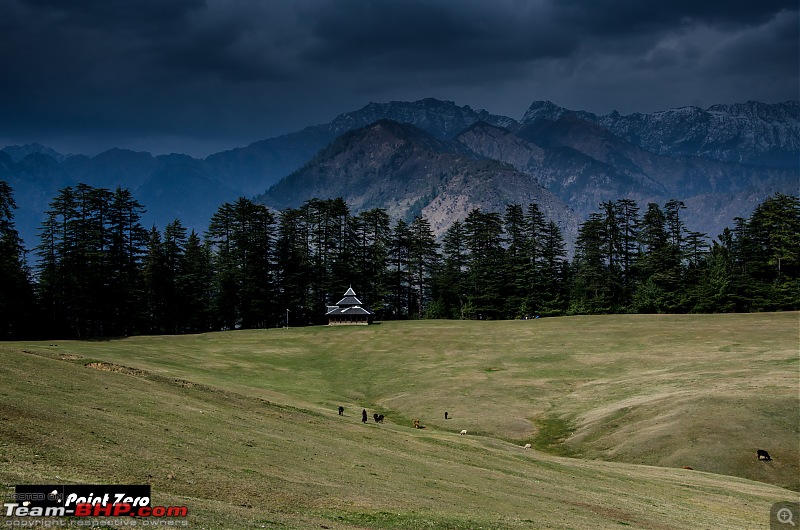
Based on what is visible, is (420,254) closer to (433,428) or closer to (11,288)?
(11,288)

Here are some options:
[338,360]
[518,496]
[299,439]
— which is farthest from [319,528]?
[338,360]

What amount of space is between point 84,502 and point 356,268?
377 feet

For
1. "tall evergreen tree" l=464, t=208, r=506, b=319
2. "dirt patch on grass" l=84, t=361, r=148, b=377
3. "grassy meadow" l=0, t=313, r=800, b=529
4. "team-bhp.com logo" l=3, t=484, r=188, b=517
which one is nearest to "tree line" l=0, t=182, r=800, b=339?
"tall evergreen tree" l=464, t=208, r=506, b=319

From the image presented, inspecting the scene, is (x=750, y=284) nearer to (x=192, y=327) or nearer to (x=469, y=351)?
(x=469, y=351)

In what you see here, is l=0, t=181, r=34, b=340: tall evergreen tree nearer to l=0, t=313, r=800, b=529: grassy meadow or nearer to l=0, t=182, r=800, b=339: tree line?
l=0, t=182, r=800, b=339: tree line

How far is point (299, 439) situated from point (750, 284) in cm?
10823

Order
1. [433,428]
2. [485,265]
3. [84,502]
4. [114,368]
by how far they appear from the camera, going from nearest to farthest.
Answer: [84,502], [114,368], [433,428], [485,265]

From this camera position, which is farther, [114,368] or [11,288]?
[11,288]

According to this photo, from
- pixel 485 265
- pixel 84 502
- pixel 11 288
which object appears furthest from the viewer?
pixel 485 265

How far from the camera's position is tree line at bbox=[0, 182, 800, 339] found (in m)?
97.9

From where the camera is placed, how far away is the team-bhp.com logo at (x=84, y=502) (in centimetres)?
1448

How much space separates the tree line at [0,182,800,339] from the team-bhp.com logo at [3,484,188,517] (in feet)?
276

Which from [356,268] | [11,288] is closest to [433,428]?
[11,288]

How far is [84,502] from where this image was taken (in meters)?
15.5
